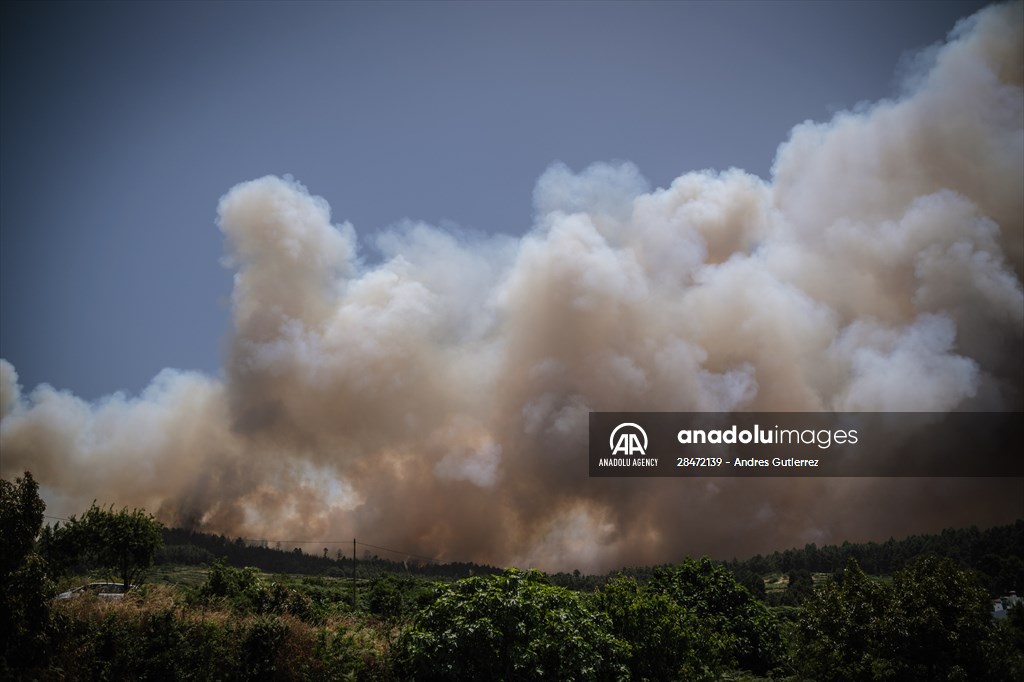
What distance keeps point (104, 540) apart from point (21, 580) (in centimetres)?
2884

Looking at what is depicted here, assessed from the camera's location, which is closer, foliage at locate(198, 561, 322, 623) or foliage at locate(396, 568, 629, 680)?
foliage at locate(396, 568, 629, 680)

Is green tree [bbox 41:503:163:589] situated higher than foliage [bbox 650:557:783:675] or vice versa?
green tree [bbox 41:503:163:589]

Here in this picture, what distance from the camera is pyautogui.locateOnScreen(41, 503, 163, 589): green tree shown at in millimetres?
47531

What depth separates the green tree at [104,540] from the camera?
4753 centimetres

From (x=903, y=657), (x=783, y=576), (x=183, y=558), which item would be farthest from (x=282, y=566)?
(x=903, y=657)

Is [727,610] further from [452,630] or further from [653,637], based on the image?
[452,630]

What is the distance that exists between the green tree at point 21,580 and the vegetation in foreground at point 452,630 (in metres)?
0.04

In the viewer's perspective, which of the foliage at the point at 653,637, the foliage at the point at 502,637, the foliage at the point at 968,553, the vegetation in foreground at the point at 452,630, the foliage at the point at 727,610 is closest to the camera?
the vegetation in foreground at the point at 452,630

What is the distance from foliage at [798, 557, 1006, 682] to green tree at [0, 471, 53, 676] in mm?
36877

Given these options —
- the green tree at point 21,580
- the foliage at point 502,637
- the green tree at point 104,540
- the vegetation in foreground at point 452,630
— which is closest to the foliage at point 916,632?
the vegetation in foreground at point 452,630

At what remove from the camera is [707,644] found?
43375mm

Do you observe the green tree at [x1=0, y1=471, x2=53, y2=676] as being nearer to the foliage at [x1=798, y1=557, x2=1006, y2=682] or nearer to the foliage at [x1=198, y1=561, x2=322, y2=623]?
the foliage at [x1=198, y1=561, x2=322, y2=623]

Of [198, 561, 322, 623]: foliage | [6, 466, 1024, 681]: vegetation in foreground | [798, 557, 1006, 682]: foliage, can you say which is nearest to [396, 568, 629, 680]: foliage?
[6, 466, 1024, 681]: vegetation in foreground

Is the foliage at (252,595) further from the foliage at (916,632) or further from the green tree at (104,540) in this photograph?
Answer: the foliage at (916,632)
